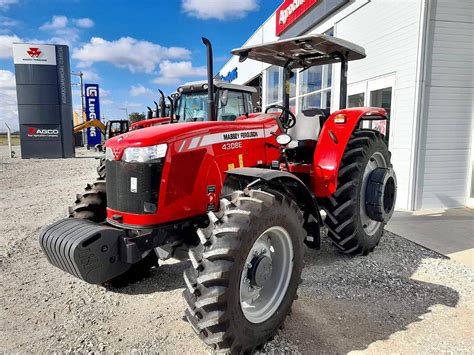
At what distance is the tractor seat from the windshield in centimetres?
393

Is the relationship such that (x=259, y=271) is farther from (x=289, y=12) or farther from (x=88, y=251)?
(x=289, y=12)

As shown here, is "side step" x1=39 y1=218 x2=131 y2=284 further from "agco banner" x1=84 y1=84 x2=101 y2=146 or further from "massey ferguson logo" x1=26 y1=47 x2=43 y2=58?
"agco banner" x1=84 y1=84 x2=101 y2=146

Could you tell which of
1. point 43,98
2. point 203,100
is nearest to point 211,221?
point 203,100

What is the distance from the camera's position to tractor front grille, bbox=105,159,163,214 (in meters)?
2.64

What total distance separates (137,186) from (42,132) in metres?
18.0

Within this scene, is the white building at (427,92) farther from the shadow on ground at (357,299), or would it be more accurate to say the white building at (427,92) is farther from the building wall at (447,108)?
the shadow on ground at (357,299)

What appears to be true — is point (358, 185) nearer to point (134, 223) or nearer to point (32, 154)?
point (134, 223)

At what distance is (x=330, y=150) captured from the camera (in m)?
3.90

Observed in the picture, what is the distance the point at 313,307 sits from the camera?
10.1 feet

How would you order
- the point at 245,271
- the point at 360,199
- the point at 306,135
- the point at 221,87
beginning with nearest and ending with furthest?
the point at 245,271 < the point at 360,199 < the point at 306,135 < the point at 221,87

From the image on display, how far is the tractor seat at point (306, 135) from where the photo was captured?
168 inches

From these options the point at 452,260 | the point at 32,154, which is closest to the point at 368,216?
the point at 452,260

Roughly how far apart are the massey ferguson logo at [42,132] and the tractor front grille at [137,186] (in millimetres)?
17538

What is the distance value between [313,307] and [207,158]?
61.7 inches
